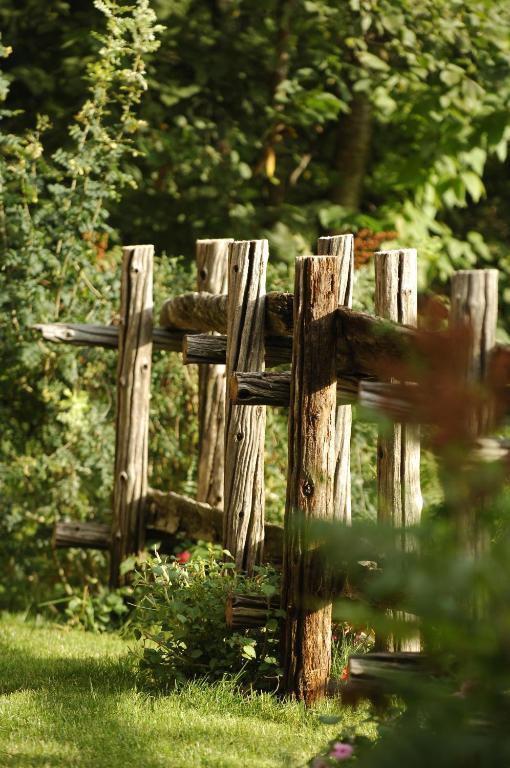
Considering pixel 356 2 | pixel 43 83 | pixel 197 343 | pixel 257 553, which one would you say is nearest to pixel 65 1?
pixel 43 83

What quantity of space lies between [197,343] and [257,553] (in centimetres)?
109

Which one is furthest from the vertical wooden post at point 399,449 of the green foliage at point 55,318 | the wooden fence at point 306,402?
the green foliage at point 55,318

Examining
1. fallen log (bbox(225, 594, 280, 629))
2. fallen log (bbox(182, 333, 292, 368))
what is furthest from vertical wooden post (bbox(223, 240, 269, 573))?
fallen log (bbox(225, 594, 280, 629))

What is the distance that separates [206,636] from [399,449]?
1.20 meters

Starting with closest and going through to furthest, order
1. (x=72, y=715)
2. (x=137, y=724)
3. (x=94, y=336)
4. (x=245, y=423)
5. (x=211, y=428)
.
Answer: (x=137, y=724) < (x=72, y=715) < (x=245, y=423) < (x=211, y=428) < (x=94, y=336)

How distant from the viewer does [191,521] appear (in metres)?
5.95

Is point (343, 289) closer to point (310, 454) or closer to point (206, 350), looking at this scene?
point (310, 454)

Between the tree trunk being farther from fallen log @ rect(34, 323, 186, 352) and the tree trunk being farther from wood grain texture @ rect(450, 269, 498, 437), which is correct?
wood grain texture @ rect(450, 269, 498, 437)

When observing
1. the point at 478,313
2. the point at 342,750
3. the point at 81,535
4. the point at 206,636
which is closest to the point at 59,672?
the point at 206,636

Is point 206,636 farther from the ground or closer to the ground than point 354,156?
closer to the ground

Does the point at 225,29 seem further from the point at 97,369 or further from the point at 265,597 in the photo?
the point at 265,597

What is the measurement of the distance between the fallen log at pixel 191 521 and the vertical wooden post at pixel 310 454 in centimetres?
75

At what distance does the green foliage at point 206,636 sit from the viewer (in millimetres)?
4469

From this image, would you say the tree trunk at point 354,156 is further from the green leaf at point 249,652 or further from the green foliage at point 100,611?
the green leaf at point 249,652
